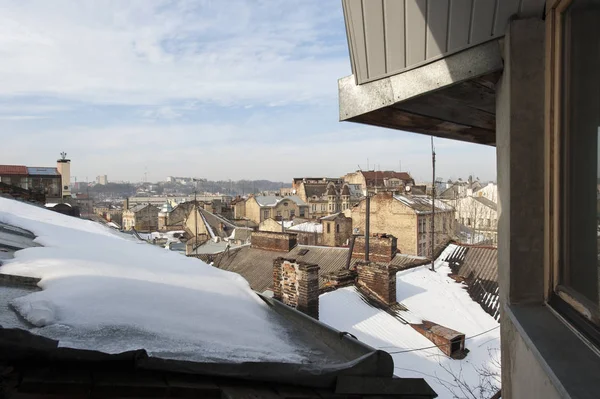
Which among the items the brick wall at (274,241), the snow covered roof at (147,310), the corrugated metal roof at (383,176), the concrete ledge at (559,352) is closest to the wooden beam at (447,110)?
the concrete ledge at (559,352)

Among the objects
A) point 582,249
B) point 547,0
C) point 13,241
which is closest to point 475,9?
point 547,0

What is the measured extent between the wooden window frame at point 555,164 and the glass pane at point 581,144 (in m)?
0.02

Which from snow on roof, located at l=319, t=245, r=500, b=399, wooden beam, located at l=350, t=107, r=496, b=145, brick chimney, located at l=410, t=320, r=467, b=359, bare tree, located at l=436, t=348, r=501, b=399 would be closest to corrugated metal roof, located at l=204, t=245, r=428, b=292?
snow on roof, located at l=319, t=245, r=500, b=399

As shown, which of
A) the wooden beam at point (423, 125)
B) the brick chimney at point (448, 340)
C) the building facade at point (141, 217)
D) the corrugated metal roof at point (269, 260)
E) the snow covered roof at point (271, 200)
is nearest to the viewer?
the wooden beam at point (423, 125)

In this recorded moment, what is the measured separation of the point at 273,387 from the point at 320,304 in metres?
7.60

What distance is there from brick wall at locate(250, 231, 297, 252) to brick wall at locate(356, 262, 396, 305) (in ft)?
25.5

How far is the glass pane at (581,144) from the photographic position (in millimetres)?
1639

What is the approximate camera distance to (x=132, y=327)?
2547 mm

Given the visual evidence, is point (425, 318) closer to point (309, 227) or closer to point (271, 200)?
point (309, 227)

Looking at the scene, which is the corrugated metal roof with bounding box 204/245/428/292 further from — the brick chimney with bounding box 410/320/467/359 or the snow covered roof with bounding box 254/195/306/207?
the snow covered roof with bounding box 254/195/306/207

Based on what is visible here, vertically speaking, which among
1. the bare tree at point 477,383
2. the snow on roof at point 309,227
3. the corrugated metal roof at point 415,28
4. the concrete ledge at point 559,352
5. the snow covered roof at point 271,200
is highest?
the corrugated metal roof at point 415,28

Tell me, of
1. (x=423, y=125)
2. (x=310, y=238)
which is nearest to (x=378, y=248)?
(x=423, y=125)

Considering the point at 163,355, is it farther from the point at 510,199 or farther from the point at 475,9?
the point at 475,9

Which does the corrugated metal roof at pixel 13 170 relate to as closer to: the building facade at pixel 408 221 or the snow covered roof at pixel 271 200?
the building facade at pixel 408 221
